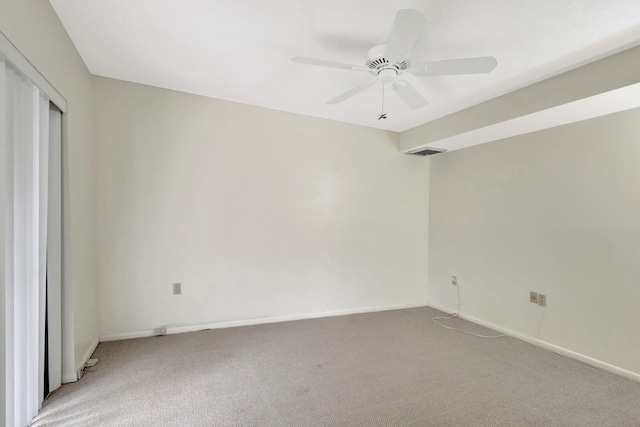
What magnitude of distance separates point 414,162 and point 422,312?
194cm

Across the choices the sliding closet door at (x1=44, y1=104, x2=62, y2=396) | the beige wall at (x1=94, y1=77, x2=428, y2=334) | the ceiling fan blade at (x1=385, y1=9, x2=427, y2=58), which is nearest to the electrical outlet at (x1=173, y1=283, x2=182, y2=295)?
the beige wall at (x1=94, y1=77, x2=428, y2=334)

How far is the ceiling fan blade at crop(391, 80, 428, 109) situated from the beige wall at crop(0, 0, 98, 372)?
6.37 feet

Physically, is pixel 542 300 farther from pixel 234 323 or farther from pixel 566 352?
pixel 234 323

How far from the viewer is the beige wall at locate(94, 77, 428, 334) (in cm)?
260

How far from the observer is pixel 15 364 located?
4.66 ft

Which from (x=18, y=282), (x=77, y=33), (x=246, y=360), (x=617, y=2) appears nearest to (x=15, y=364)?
(x=18, y=282)

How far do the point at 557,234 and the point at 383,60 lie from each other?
227 cm

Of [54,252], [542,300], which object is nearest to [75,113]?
[54,252]

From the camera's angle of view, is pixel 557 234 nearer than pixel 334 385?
No

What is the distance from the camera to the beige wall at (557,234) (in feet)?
7.27

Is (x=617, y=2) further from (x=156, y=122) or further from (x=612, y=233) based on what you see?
(x=156, y=122)

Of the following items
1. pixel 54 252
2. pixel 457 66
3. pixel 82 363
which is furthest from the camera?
pixel 82 363

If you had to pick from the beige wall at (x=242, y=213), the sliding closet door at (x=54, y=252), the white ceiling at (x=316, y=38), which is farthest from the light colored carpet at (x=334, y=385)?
the white ceiling at (x=316, y=38)

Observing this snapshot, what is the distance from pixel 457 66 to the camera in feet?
5.26
